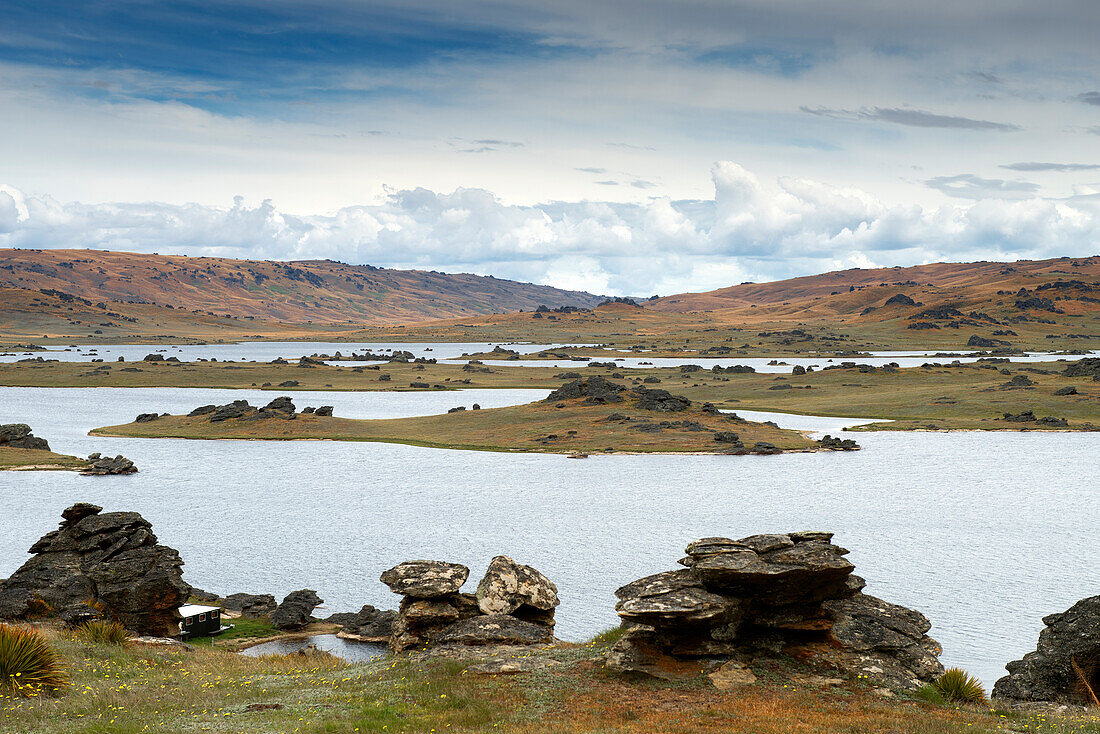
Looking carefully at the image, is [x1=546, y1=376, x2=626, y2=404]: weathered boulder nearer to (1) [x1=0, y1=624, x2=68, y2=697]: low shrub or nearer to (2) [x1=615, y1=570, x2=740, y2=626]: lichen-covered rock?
(2) [x1=615, y1=570, x2=740, y2=626]: lichen-covered rock

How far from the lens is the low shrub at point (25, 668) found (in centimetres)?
2183

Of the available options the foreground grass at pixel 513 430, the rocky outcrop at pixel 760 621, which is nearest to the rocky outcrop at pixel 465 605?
the rocky outcrop at pixel 760 621

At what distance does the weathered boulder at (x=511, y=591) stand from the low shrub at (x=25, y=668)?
13.8 meters

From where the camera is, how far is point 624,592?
26.7m

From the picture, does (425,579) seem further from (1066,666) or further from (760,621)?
(1066,666)

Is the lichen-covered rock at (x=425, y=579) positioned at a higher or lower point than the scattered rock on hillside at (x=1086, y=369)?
lower

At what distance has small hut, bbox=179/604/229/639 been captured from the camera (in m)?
38.8

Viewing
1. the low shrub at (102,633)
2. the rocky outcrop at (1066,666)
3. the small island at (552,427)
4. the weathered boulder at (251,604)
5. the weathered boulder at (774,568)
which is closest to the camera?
the rocky outcrop at (1066,666)

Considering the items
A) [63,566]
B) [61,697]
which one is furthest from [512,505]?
[61,697]

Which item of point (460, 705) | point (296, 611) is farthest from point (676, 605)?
point (296, 611)

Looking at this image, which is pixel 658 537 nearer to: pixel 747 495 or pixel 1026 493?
pixel 747 495

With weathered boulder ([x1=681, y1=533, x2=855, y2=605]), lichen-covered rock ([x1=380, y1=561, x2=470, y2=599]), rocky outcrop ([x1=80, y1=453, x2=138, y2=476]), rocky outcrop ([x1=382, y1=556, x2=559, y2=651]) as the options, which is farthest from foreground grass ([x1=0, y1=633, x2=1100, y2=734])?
rocky outcrop ([x1=80, y1=453, x2=138, y2=476])

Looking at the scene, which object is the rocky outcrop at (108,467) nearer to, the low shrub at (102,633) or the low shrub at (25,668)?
the low shrub at (102,633)

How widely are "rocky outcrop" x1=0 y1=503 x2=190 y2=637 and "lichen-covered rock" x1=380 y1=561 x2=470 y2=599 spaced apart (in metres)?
12.6
